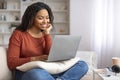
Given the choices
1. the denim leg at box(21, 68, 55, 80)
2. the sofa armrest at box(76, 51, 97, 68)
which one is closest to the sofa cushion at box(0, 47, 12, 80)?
the denim leg at box(21, 68, 55, 80)

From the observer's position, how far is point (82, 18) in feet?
13.4

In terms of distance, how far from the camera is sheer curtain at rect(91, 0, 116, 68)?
398 cm

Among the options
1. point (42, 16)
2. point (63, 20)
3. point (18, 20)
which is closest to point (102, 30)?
point (63, 20)

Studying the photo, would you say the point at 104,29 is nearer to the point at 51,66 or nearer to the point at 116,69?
the point at 116,69

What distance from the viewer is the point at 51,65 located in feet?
5.75

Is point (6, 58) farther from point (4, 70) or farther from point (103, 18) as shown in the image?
point (103, 18)

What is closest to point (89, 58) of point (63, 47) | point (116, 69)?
point (116, 69)

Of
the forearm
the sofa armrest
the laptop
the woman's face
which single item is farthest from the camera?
the sofa armrest

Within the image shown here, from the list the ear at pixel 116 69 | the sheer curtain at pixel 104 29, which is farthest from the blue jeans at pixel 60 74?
the sheer curtain at pixel 104 29

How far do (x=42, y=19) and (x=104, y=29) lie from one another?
2230 mm

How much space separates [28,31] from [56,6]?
257 cm

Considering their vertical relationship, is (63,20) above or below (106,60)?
above

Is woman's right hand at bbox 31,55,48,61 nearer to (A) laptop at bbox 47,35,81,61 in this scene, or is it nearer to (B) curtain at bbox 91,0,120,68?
(A) laptop at bbox 47,35,81,61

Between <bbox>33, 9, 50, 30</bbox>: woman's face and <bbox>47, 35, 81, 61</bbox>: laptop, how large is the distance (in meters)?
0.31
